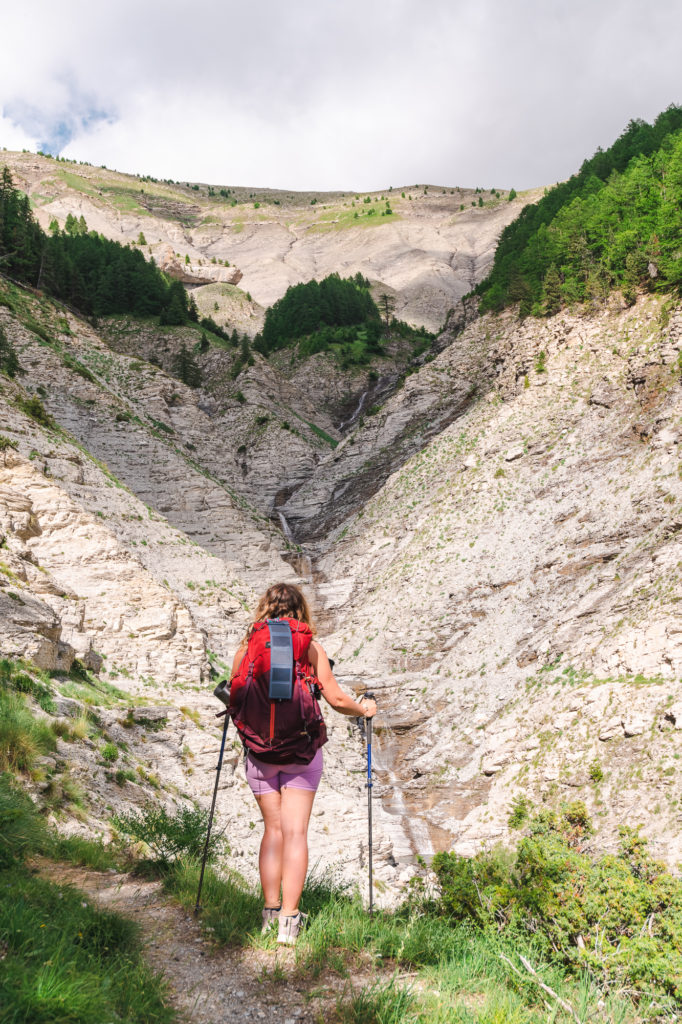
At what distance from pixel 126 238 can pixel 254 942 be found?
145935mm

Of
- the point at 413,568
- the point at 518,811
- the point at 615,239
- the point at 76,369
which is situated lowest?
the point at 518,811

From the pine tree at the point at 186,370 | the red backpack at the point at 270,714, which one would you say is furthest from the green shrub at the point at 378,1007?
the pine tree at the point at 186,370

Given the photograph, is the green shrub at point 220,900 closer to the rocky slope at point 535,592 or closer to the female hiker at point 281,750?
the female hiker at point 281,750

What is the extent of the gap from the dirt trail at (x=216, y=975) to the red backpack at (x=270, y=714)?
4.45ft

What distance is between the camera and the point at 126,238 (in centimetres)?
13000

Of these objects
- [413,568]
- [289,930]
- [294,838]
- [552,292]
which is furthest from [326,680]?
[552,292]

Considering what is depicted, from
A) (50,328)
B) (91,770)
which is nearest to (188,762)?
(91,770)

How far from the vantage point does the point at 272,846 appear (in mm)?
5012

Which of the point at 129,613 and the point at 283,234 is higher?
the point at 283,234

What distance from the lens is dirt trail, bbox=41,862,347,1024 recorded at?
3883mm

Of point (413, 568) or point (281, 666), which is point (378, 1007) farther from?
point (413, 568)

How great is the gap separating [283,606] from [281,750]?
1196mm

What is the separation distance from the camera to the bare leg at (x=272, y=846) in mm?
4953

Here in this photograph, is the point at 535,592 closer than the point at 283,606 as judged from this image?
No
